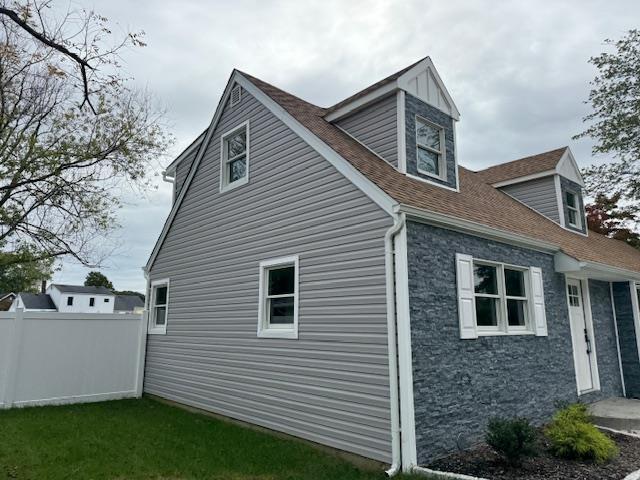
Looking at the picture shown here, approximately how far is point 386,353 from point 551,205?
901cm

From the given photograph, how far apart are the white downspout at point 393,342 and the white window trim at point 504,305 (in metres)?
1.76

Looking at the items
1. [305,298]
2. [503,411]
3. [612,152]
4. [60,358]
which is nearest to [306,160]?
[305,298]

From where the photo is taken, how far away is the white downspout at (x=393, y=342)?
4.74m

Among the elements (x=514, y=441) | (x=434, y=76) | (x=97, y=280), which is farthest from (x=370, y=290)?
(x=97, y=280)

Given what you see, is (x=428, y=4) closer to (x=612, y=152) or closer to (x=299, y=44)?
(x=299, y=44)

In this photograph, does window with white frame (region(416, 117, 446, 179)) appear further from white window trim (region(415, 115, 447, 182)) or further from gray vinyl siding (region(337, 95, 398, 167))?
gray vinyl siding (region(337, 95, 398, 167))

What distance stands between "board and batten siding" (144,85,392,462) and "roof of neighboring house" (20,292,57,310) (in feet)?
136

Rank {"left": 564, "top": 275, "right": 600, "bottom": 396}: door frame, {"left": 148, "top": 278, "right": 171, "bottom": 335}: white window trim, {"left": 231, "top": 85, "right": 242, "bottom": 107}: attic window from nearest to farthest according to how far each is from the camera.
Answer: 1. {"left": 231, "top": 85, "right": 242, "bottom": 107}: attic window
2. {"left": 564, "top": 275, "right": 600, "bottom": 396}: door frame
3. {"left": 148, "top": 278, "right": 171, "bottom": 335}: white window trim

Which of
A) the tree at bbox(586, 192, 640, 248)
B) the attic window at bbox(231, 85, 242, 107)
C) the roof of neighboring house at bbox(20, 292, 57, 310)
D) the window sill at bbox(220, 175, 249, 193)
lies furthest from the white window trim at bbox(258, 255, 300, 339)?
the roof of neighboring house at bbox(20, 292, 57, 310)

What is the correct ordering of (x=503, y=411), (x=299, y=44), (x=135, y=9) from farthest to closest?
(x=299, y=44), (x=135, y=9), (x=503, y=411)

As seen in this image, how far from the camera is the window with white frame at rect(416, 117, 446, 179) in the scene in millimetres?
7426

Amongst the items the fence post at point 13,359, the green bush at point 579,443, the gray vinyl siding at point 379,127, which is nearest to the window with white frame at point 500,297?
the green bush at point 579,443

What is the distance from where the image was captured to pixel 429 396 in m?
5.11

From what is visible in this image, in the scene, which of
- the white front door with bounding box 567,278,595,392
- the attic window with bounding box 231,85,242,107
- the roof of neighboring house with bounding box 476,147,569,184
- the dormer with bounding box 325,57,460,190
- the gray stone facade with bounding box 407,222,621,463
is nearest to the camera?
the gray stone facade with bounding box 407,222,621,463
